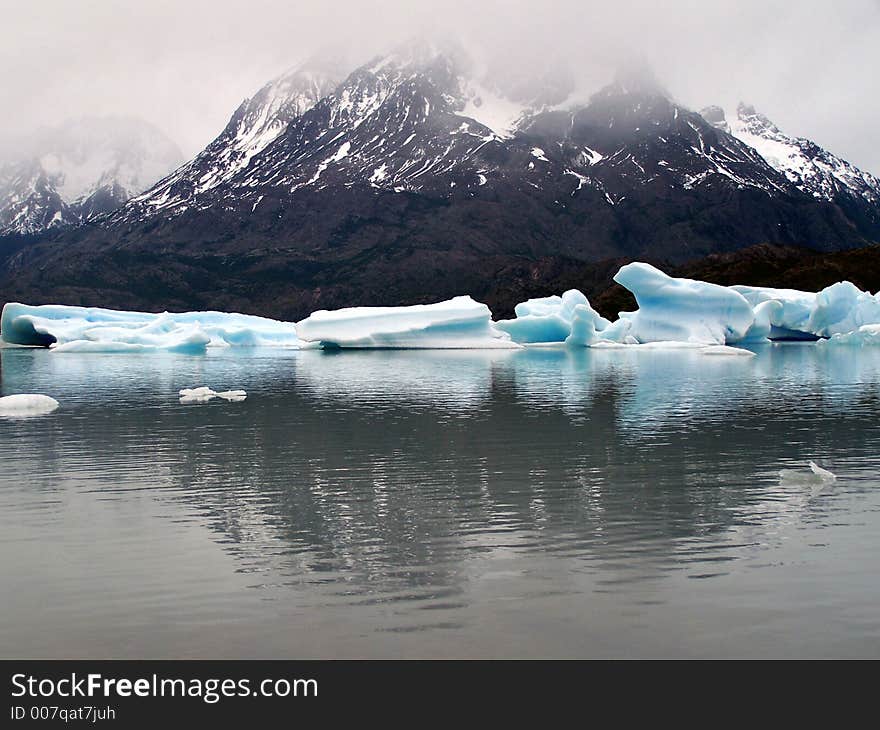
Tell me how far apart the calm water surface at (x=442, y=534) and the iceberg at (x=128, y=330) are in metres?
36.3

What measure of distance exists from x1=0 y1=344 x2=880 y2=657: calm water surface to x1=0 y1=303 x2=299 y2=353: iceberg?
3626 cm

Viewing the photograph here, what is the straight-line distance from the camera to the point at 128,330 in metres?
58.7

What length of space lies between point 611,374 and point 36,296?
140381 millimetres

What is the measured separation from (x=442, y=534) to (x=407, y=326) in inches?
1693

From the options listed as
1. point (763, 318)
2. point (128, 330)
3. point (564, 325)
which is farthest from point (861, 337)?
point (128, 330)

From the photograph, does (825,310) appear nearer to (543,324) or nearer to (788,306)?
(788,306)

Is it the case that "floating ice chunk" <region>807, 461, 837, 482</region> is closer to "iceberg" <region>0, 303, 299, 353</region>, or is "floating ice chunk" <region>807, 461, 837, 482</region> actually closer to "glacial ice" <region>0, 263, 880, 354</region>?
"glacial ice" <region>0, 263, 880, 354</region>

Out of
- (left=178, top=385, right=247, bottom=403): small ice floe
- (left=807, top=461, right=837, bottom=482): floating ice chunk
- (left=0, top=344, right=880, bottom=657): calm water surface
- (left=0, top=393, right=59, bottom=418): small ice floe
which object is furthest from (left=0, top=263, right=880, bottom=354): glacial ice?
(left=807, top=461, right=837, bottom=482): floating ice chunk

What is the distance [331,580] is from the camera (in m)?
8.12

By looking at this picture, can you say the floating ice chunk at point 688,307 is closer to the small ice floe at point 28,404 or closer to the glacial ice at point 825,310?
the glacial ice at point 825,310
